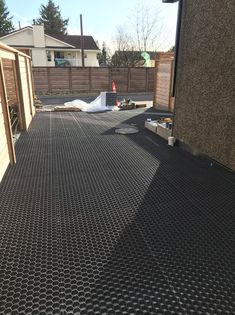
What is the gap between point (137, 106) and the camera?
10.3m

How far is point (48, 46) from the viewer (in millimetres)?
25781

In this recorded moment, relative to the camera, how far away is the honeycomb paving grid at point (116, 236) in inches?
60.6

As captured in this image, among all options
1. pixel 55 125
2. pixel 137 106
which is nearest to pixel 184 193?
pixel 55 125

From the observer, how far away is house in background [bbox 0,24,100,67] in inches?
985

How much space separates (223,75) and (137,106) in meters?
7.10

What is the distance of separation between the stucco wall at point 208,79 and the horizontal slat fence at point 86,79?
12663mm

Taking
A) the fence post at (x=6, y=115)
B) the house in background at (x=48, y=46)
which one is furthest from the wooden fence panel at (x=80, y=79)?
the fence post at (x=6, y=115)

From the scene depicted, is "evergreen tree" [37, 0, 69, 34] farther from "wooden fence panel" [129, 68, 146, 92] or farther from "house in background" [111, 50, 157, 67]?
"wooden fence panel" [129, 68, 146, 92]

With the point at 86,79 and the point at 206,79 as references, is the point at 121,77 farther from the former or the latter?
the point at 206,79

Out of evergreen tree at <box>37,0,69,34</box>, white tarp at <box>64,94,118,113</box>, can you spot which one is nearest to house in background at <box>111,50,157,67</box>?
evergreen tree at <box>37,0,69,34</box>

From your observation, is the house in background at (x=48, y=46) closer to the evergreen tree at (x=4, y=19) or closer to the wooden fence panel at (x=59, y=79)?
the evergreen tree at (x=4, y=19)

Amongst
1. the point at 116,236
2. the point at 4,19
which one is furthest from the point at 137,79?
the point at 4,19

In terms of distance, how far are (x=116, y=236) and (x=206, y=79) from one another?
273 cm

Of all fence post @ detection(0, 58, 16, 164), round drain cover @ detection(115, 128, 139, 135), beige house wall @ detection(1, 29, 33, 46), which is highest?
beige house wall @ detection(1, 29, 33, 46)
